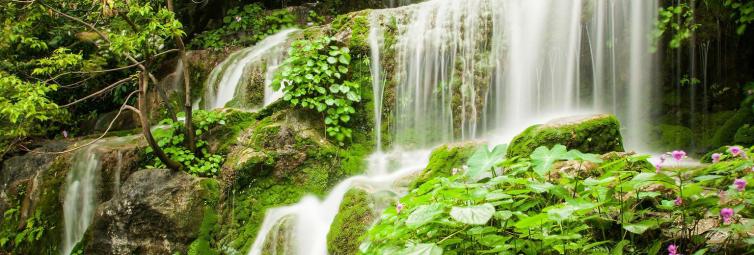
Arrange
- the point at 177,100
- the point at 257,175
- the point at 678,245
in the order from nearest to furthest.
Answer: the point at 678,245, the point at 257,175, the point at 177,100

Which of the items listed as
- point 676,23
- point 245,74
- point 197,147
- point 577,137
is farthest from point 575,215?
point 245,74

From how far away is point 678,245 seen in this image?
7.29 feet

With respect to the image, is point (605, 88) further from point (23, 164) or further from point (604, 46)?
point (23, 164)

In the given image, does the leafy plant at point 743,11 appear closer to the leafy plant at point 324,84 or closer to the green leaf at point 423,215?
the leafy plant at point 324,84

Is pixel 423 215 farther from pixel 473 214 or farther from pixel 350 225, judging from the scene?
pixel 350 225

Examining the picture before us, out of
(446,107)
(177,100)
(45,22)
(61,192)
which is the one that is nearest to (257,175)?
(446,107)

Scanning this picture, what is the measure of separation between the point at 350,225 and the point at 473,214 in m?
2.34

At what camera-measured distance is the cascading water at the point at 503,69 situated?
5875mm

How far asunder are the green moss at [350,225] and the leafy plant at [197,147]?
198 cm

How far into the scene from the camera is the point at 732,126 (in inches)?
208

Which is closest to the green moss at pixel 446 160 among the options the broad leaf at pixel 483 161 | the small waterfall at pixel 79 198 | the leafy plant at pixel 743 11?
the broad leaf at pixel 483 161

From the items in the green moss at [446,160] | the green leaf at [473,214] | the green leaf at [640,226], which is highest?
the green leaf at [473,214]

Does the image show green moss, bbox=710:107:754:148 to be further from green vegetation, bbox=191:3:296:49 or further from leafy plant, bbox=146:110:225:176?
green vegetation, bbox=191:3:296:49

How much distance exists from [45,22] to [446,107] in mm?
5935
